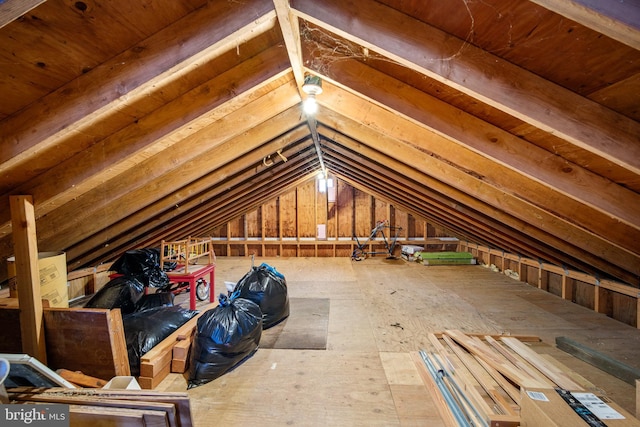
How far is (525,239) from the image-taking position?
3525 millimetres

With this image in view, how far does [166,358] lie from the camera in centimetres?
214

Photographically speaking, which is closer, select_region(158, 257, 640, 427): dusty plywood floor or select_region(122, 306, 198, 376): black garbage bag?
select_region(158, 257, 640, 427): dusty plywood floor

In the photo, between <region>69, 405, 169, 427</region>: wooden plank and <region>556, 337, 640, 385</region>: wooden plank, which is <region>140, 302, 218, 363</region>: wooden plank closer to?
<region>69, 405, 169, 427</region>: wooden plank

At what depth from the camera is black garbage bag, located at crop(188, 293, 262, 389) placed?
2.04 metres

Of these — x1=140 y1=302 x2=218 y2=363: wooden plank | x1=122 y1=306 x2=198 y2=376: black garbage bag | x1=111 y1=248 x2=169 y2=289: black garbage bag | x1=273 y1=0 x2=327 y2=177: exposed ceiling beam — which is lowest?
x1=140 y1=302 x2=218 y2=363: wooden plank

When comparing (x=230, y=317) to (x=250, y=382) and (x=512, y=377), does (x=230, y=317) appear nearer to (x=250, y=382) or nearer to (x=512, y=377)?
(x=250, y=382)

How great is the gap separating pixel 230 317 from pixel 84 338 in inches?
34.8

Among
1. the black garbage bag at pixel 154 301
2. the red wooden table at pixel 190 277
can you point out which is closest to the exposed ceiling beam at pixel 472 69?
the red wooden table at pixel 190 277

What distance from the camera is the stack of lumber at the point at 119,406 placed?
119 centimetres

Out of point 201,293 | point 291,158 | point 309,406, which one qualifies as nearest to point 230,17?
point 309,406

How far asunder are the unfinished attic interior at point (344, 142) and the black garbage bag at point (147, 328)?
3 centimetres

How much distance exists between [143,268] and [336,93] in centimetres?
276

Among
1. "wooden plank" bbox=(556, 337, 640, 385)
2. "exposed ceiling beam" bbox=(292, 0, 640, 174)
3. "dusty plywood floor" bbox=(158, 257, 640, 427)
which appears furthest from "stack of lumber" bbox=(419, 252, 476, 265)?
"exposed ceiling beam" bbox=(292, 0, 640, 174)
